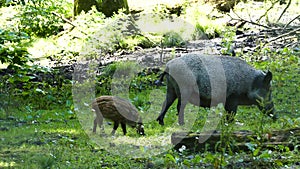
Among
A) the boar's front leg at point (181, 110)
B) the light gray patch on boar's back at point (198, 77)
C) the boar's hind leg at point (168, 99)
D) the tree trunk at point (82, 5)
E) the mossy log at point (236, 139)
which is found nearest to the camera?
the mossy log at point (236, 139)

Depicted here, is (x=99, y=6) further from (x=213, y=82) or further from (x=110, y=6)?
(x=213, y=82)

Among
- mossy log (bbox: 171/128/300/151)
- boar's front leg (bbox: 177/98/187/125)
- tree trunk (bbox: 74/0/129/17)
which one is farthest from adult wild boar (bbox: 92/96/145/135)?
tree trunk (bbox: 74/0/129/17)

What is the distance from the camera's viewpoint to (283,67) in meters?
12.7

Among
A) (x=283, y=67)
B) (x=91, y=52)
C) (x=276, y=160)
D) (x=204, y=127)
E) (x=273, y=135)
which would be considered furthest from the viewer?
(x=91, y=52)

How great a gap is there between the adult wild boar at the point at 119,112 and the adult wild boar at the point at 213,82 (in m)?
1.10

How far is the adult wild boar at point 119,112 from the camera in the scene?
331 inches

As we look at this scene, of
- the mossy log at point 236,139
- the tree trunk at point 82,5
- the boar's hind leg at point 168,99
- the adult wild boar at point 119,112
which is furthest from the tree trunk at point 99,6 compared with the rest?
the mossy log at point 236,139

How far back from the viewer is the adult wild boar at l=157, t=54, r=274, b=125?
921cm

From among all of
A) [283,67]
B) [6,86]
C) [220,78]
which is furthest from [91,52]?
[220,78]

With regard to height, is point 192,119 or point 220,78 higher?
point 220,78

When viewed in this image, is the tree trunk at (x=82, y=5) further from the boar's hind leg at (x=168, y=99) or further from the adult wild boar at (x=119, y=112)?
the adult wild boar at (x=119, y=112)

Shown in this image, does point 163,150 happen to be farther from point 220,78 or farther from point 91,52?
point 91,52

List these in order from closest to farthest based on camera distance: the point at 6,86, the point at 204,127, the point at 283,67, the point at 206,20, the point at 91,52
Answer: the point at 204,127 < the point at 6,86 < the point at 283,67 < the point at 91,52 < the point at 206,20

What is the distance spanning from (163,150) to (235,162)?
137cm
